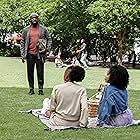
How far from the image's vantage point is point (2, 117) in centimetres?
888

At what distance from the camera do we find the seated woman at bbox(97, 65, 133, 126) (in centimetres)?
778

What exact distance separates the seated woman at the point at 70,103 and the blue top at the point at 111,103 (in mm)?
268

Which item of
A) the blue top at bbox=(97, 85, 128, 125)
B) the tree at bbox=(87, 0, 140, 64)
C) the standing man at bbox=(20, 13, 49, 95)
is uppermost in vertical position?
the tree at bbox=(87, 0, 140, 64)

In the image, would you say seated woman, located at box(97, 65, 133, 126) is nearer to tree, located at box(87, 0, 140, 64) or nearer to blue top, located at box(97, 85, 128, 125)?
blue top, located at box(97, 85, 128, 125)

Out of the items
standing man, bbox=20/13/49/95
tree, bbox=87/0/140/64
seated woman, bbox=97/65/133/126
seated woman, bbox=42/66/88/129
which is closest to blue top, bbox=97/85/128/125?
seated woman, bbox=97/65/133/126

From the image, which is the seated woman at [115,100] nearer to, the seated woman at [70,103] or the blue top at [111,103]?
the blue top at [111,103]

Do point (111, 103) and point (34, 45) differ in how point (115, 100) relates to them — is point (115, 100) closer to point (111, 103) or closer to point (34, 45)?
point (111, 103)

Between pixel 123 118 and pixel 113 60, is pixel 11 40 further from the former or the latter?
pixel 123 118

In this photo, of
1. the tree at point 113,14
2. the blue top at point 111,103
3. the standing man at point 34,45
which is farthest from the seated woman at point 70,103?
the tree at point 113,14

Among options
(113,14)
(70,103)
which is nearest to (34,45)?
(70,103)

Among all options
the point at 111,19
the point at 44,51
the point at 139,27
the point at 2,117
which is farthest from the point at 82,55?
the point at 2,117

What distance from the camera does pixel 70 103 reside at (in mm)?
7797

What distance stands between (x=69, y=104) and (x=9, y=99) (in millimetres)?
3970

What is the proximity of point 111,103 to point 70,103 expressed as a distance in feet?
1.99
